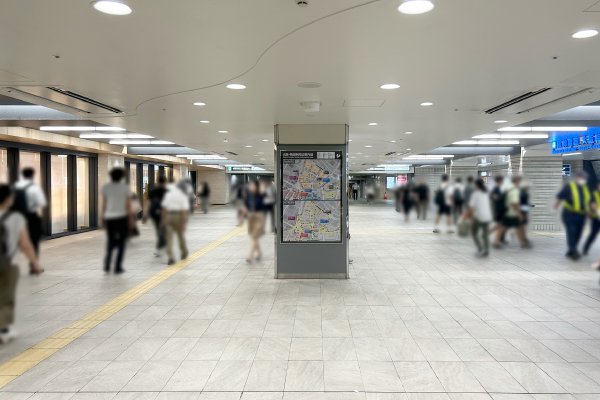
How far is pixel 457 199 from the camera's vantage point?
3.07 metres

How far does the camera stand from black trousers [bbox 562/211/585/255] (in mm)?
2691

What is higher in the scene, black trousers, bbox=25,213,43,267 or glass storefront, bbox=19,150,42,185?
glass storefront, bbox=19,150,42,185

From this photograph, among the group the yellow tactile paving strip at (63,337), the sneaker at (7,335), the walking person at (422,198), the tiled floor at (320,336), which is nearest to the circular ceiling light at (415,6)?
the tiled floor at (320,336)

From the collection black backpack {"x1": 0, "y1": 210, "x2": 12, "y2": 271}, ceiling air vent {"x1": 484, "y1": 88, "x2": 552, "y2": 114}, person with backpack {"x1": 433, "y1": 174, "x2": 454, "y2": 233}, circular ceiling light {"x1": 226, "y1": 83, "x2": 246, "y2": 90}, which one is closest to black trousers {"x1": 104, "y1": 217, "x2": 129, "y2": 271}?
black backpack {"x1": 0, "y1": 210, "x2": 12, "y2": 271}

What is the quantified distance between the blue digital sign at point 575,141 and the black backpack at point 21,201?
379 cm

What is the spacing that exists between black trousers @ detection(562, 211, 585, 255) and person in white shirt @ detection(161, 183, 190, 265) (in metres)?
2.36

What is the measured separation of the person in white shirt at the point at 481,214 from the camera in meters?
2.80

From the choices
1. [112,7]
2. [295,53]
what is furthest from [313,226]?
[112,7]

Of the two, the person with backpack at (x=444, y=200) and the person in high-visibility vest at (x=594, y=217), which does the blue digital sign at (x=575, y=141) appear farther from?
the person with backpack at (x=444, y=200)

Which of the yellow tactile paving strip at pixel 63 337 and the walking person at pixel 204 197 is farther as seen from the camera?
the yellow tactile paving strip at pixel 63 337

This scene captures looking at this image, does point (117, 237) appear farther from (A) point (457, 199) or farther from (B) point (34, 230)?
(A) point (457, 199)

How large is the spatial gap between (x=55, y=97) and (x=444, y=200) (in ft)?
28.2

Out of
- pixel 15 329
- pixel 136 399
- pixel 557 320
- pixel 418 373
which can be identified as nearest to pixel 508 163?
pixel 15 329

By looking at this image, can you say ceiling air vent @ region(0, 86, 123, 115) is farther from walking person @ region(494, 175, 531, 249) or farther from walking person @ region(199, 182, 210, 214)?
walking person @ region(494, 175, 531, 249)
